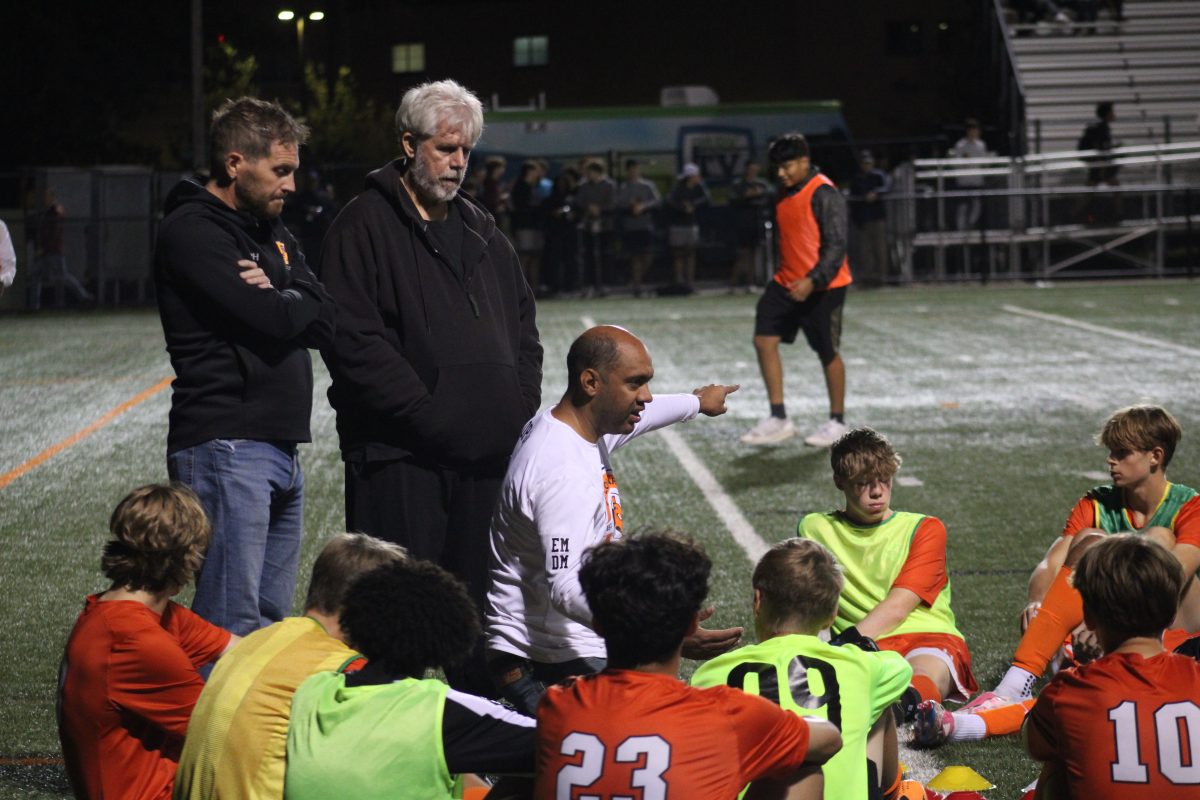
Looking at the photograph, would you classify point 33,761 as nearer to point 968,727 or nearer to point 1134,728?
point 968,727

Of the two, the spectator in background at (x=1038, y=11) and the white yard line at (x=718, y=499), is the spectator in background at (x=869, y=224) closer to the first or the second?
the spectator in background at (x=1038, y=11)

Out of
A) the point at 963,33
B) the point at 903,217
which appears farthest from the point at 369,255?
the point at 963,33

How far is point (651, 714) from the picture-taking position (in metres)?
3.04

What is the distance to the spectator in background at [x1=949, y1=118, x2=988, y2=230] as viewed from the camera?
2527 cm

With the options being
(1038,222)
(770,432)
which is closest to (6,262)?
(770,432)

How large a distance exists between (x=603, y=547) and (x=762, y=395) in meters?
9.80

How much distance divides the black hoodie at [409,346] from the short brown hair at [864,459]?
1.13 meters

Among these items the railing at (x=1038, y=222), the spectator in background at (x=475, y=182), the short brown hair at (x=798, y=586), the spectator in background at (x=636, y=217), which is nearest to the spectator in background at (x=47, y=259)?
the spectator in background at (x=475, y=182)

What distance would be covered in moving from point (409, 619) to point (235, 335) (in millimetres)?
1343

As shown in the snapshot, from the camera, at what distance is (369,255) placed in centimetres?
434

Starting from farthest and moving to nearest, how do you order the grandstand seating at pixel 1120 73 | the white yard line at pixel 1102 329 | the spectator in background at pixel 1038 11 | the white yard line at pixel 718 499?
the spectator in background at pixel 1038 11 < the grandstand seating at pixel 1120 73 < the white yard line at pixel 1102 329 < the white yard line at pixel 718 499

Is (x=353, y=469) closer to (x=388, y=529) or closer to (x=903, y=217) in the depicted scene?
(x=388, y=529)

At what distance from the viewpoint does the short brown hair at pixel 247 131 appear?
4062mm

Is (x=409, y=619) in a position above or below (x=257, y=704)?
above
